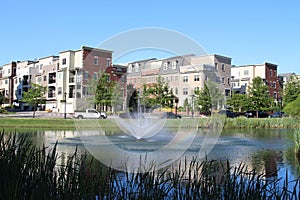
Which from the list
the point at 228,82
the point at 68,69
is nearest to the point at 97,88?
the point at 68,69

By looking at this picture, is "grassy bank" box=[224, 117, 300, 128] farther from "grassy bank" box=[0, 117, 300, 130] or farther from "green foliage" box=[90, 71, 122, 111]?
"green foliage" box=[90, 71, 122, 111]

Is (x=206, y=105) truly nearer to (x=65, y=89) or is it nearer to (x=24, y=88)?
(x=65, y=89)

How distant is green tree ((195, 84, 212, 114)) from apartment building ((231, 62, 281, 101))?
35.6 metres

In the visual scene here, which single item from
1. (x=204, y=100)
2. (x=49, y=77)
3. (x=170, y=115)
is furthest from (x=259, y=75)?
(x=204, y=100)

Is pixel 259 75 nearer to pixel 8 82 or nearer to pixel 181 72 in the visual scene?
pixel 8 82

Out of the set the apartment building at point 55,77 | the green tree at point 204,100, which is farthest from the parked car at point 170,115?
the apartment building at point 55,77

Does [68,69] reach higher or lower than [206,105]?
higher

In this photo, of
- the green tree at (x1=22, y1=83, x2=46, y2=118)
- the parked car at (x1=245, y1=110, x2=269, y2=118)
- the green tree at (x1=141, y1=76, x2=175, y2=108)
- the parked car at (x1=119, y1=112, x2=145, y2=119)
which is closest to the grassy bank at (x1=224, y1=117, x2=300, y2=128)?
the green tree at (x1=141, y1=76, x2=175, y2=108)

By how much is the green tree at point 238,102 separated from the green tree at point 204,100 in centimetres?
2032

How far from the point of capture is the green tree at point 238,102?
49.8 m

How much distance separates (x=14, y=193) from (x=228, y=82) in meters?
57.9

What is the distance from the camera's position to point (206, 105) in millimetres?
29734

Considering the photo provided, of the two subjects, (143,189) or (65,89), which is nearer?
(143,189)

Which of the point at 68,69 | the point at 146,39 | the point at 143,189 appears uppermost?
the point at 68,69
